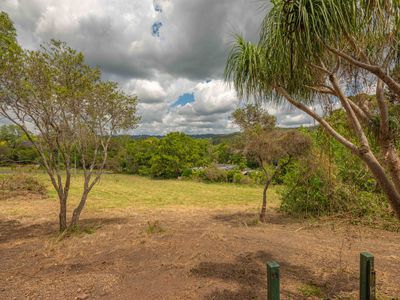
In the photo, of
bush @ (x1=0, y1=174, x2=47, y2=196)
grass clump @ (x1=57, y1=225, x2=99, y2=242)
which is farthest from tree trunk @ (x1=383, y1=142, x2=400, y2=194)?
bush @ (x1=0, y1=174, x2=47, y2=196)

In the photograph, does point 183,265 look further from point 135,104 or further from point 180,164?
point 180,164

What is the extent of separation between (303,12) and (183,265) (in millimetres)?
4056

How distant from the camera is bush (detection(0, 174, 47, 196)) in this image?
1232cm

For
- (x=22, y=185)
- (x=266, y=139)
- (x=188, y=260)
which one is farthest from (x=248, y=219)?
(x=22, y=185)

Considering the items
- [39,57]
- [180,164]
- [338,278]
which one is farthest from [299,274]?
[180,164]

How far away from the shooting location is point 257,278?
11.8ft

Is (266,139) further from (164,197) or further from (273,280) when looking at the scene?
(164,197)

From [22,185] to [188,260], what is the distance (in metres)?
12.6

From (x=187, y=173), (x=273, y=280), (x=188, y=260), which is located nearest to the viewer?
(x=273, y=280)

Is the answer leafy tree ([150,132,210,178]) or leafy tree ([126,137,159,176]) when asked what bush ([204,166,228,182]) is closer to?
leafy tree ([150,132,210,178])

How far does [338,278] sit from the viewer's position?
3.62 m

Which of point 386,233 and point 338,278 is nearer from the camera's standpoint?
point 338,278

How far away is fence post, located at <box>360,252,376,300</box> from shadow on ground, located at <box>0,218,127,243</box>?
21.7 feet

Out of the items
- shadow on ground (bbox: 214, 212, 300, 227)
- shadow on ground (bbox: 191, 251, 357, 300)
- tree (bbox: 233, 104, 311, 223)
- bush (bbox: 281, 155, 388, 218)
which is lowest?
shadow on ground (bbox: 214, 212, 300, 227)
